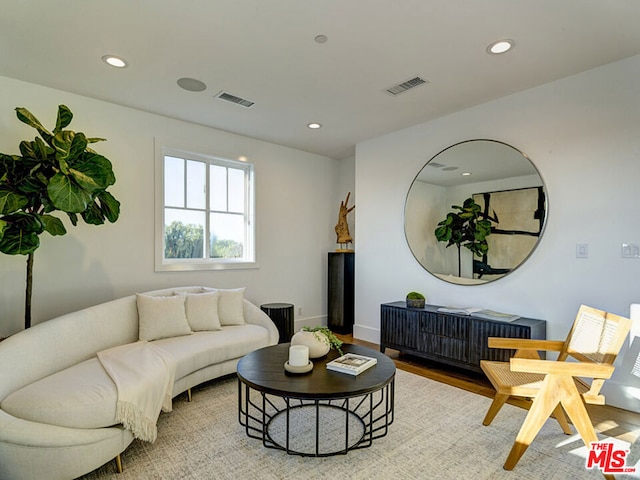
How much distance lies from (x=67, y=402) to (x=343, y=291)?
11.7 feet

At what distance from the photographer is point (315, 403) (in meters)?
2.32

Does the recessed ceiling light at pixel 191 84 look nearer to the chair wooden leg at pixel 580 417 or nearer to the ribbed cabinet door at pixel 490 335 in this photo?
the ribbed cabinet door at pixel 490 335

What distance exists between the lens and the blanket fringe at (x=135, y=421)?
190 centimetres

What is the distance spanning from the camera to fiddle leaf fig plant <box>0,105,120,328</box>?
241 centimetres

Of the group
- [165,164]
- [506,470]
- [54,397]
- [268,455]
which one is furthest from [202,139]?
[506,470]

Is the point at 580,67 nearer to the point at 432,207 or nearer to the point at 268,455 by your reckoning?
the point at 432,207

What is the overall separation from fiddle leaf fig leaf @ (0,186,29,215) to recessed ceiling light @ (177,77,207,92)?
154cm

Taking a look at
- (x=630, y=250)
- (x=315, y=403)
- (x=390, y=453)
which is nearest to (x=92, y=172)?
(x=315, y=403)

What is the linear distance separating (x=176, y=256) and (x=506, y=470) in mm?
3615

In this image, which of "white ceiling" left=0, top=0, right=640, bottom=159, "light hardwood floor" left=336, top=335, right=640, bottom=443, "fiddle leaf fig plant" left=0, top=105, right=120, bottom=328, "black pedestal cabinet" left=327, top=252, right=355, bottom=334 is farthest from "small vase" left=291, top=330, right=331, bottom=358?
"black pedestal cabinet" left=327, top=252, right=355, bottom=334

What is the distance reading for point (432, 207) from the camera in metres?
3.98

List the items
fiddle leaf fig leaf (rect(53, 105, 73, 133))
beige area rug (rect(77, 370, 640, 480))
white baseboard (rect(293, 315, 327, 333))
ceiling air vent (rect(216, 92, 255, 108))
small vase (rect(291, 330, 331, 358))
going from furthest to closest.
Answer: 1. white baseboard (rect(293, 315, 327, 333))
2. ceiling air vent (rect(216, 92, 255, 108))
3. fiddle leaf fig leaf (rect(53, 105, 73, 133))
4. small vase (rect(291, 330, 331, 358))
5. beige area rug (rect(77, 370, 640, 480))

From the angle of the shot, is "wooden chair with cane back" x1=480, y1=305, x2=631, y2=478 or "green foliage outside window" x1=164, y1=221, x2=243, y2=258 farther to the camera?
"green foliage outside window" x1=164, y1=221, x2=243, y2=258
